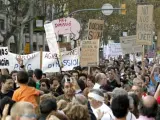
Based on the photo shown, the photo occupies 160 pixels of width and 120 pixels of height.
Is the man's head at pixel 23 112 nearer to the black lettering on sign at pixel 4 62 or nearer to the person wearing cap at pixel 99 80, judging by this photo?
the person wearing cap at pixel 99 80

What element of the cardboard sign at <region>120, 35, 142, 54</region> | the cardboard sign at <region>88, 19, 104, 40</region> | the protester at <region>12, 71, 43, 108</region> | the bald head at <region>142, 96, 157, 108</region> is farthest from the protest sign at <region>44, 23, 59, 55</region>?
the bald head at <region>142, 96, 157, 108</region>

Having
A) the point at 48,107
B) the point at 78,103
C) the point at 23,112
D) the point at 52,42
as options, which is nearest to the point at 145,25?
the point at 52,42

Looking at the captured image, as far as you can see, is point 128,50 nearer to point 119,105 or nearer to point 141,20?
point 141,20

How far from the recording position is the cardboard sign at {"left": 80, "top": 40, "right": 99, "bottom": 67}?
15344mm

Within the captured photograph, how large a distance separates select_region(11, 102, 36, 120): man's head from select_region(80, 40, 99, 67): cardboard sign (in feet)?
30.7

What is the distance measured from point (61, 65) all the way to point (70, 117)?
10390 mm

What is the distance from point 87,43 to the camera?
15.6 m

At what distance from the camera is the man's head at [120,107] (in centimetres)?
632

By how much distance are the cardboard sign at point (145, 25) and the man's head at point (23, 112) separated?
9.89 meters

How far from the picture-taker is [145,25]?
614 inches

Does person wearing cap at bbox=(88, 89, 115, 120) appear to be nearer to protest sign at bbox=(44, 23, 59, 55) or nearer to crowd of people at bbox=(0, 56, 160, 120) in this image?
crowd of people at bbox=(0, 56, 160, 120)

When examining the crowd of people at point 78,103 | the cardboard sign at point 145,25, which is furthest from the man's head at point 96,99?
the cardboard sign at point 145,25

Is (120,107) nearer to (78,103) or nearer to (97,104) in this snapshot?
(78,103)

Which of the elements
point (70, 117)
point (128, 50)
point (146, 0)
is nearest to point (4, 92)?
point (70, 117)
